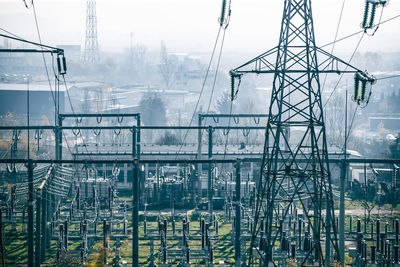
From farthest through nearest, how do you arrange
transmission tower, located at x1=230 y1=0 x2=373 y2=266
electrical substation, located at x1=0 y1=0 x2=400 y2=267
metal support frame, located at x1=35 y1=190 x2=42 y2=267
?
metal support frame, located at x1=35 y1=190 x2=42 y2=267 → electrical substation, located at x1=0 y1=0 x2=400 y2=267 → transmission tower, located at x1=230 y1=0 x2=373 y2=266

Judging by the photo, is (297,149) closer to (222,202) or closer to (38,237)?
(38,237)

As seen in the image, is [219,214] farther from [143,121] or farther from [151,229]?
[143,121]

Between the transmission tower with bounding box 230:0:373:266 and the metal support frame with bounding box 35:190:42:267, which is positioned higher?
the transmission tower with bounding box 230:0:373:266

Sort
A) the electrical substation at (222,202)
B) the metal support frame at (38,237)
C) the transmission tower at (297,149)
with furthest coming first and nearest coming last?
the metal support frame at (38,237), the electrical substation at (222,202), the transmission tower at (297,149)

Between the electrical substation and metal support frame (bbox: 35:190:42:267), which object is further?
metal support frame (bbox: 35:190:42:267)

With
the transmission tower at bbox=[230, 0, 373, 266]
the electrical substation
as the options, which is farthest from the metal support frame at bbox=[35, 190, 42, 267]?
the transmission tower at bbox=[230, 0, 373, 266]

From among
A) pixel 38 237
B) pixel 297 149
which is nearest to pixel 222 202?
pixel 38 237

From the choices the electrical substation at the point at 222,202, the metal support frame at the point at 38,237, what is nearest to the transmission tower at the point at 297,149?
the electrical substation at the point at 222,202

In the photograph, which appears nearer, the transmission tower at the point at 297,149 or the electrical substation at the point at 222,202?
the transmission tower at the point at 297,149

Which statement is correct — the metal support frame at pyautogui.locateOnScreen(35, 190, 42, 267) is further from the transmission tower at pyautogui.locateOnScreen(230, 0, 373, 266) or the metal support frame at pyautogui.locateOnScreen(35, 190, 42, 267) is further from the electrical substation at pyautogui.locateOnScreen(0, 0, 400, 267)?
the transmission tower at pyautogui.locateOnScreen(230, 0, 373, 266)

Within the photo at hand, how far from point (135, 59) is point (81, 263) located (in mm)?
56007

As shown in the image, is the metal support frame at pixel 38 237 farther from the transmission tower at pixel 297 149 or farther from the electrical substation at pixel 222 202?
the transmission tower at pixel 297 149

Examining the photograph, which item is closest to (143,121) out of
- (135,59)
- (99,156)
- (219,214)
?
(99,156)

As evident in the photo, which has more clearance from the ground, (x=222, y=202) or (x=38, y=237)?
(x=38, y=237)
